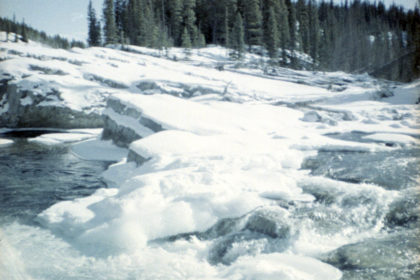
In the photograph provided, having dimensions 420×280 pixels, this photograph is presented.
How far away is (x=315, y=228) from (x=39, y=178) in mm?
7938

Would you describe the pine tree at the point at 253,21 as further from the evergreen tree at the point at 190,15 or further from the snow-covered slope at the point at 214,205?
the snow-covered slope at the point at 214,205

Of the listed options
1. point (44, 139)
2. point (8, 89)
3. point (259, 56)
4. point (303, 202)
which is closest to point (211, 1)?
point (259, 56)

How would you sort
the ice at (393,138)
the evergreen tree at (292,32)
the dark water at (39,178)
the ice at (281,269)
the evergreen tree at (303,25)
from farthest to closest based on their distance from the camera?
the evergreen tree at (303,25) < the evergreen tree at (292,32) < the ice at (393,138) < the dark water at (39,178) < the ice at (281,269)

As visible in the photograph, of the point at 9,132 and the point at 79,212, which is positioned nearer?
the point at 79,212

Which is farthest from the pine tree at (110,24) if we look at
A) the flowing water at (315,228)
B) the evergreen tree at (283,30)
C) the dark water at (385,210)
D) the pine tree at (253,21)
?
the dark water at (385,210)

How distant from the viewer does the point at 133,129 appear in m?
11.8

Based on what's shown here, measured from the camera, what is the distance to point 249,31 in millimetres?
50000

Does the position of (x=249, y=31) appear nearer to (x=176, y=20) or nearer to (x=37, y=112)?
(x=176, y=20)

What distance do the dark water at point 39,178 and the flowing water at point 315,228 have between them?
0.15 feet

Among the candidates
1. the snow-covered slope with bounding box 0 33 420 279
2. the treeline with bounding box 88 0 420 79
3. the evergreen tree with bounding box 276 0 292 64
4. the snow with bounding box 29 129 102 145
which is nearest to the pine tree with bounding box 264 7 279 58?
the treeline with bounding box 88 0 420 79

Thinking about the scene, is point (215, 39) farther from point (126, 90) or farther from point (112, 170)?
point (112, 170)

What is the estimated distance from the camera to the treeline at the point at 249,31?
4447 centimetres

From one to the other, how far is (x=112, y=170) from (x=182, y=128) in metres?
2.67

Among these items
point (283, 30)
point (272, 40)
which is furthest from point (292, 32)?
point (272, 40)
